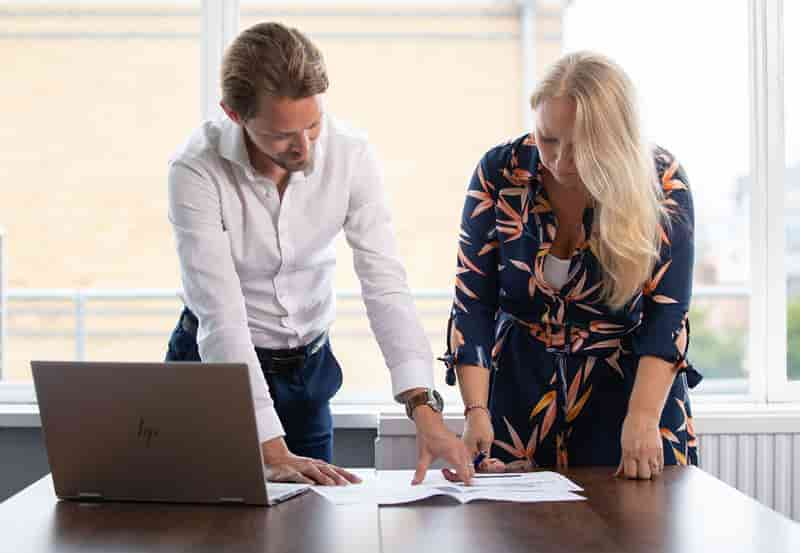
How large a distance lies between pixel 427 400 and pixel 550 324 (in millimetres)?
299

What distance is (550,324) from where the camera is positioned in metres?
2.12

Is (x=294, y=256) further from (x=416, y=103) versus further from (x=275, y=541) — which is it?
(x=416, y=103)

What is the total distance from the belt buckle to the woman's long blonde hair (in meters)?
0.68

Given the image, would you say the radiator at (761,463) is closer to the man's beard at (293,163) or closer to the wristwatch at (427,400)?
the wristwatch at (427,400)

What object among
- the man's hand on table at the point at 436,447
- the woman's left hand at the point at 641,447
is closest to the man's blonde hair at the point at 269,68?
the man's hand on table at the point at 436,447

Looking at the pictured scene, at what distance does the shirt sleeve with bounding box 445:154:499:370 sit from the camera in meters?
2.16

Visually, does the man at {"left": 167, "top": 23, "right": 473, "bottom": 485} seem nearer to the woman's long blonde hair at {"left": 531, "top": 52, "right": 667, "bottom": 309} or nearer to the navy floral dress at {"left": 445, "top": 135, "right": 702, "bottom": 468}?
the navy floral dress at {"left": 445, "top": 135, "right": 702, "bottom": 468}

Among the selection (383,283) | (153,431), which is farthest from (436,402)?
(153,431)

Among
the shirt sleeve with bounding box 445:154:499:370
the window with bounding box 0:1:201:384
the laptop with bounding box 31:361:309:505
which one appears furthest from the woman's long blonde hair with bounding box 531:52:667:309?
the window with bounding box 0:1:201:384

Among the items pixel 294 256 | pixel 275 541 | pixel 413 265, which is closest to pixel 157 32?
pixel 413 265

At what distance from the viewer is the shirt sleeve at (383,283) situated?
207 centimetres

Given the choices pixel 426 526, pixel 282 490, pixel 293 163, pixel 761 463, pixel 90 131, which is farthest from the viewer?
pixel 90 131

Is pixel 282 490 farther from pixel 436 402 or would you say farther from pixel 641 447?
pixel 641 447

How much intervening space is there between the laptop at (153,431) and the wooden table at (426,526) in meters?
0.03
